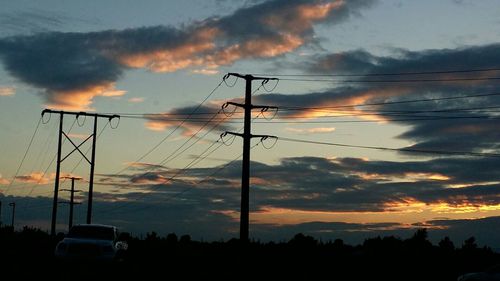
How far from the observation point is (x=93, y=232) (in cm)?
3147

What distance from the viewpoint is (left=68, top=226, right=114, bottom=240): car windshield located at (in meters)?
31.2

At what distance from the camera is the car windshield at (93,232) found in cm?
3116

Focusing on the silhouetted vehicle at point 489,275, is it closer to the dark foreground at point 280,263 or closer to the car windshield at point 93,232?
the dark foreground at point 280,263

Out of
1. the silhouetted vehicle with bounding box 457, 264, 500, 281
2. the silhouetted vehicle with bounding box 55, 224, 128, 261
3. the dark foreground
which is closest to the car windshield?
the silhouetted vehicle with bounding box 55, 224, 128, 261

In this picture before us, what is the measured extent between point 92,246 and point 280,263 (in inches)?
547

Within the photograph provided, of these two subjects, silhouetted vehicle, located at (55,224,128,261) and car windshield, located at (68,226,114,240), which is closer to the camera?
silhouetted vehicle, located at (55,224,128,261)

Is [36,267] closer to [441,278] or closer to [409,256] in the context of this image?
[441,278]

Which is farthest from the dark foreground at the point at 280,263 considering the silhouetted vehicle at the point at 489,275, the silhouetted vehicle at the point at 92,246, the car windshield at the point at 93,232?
the silhouetted vehicle at the point at 489,275

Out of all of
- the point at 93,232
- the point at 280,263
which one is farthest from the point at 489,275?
the point at 280,263

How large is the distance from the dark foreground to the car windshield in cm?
119

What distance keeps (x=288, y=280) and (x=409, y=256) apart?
19.7m

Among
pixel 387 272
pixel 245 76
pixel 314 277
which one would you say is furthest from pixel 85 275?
pixel 245 76

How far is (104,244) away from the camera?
30281 mm

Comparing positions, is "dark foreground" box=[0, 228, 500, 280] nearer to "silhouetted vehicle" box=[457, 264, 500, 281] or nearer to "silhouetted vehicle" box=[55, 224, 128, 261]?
"silhouetted vehicle" box=[55, 224, 128, 261]
